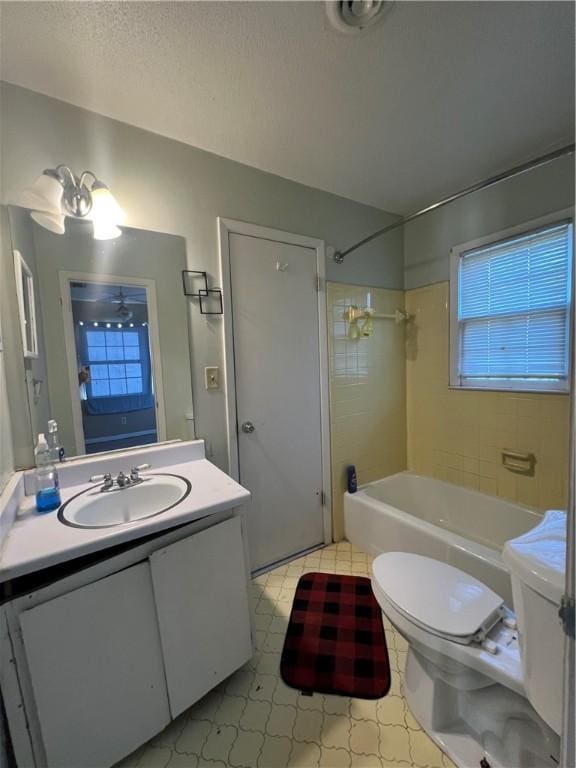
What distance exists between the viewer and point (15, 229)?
3.94 feet

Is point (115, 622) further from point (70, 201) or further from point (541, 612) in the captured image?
point (70, 201)

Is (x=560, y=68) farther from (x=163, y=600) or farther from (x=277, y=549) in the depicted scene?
(x=277, y=549)

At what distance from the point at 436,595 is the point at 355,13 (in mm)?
1947

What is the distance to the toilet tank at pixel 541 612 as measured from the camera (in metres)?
0.70

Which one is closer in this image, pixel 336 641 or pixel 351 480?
pixel 336 641

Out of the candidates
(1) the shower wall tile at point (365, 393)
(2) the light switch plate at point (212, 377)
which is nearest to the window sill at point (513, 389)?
(1) the shower wall tile at point (365, 393)

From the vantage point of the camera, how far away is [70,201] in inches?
50.2

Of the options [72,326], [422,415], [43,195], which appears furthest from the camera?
[422,415]

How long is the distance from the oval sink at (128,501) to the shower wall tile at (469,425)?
186cm

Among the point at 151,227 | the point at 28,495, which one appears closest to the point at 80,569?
the point at 28,495

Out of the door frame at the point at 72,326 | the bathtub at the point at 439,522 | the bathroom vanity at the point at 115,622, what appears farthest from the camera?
the bathtub at the point at 439,522

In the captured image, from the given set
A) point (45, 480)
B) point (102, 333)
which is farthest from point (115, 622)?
point (102, 333)

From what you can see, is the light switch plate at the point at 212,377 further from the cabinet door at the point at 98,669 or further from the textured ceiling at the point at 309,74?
the textured ceiling at the point at 309,74

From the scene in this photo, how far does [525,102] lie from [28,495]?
2611 millimetres
